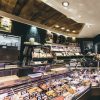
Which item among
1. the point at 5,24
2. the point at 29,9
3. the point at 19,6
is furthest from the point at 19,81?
the point at 5,24

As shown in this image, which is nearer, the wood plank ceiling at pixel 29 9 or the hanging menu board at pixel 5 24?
the wood plank ceiling at pixel 29 9

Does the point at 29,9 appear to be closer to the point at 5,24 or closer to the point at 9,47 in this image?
the point at 5,24

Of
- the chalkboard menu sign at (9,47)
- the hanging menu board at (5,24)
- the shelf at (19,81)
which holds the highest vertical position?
the hanging menu board at (5,24)

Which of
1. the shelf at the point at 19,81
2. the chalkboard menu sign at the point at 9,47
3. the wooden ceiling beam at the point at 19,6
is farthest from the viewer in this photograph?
the chalkboard menu sign at the point at 9,47

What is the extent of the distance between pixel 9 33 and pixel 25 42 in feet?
3.05

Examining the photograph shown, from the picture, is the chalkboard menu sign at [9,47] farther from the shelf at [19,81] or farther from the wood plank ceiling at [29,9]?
the shelf at [19,81]

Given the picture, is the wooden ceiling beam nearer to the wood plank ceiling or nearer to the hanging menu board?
the wood plank ceiling

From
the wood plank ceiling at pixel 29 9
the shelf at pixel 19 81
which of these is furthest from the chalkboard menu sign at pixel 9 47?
the shelf at pixel 19 81

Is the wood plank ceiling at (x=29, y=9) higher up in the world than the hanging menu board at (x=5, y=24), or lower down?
higher up

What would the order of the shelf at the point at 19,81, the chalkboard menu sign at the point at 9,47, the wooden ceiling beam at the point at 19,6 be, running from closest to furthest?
the shelf at the point at 19,81 < the wooden ceiling beam at the point at 19,6 < the chalkboard menu sign at the point at 9,47

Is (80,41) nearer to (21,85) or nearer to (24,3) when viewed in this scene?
(24,3)

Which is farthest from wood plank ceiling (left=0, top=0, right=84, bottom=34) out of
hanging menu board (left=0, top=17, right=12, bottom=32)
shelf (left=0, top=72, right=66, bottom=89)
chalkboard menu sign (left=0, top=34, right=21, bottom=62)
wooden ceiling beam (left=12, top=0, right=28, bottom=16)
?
shelf (left=0, top=72, right=66, bottom=89)

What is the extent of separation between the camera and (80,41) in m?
13.8

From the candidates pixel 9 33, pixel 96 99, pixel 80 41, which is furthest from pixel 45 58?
pixel 80 41
